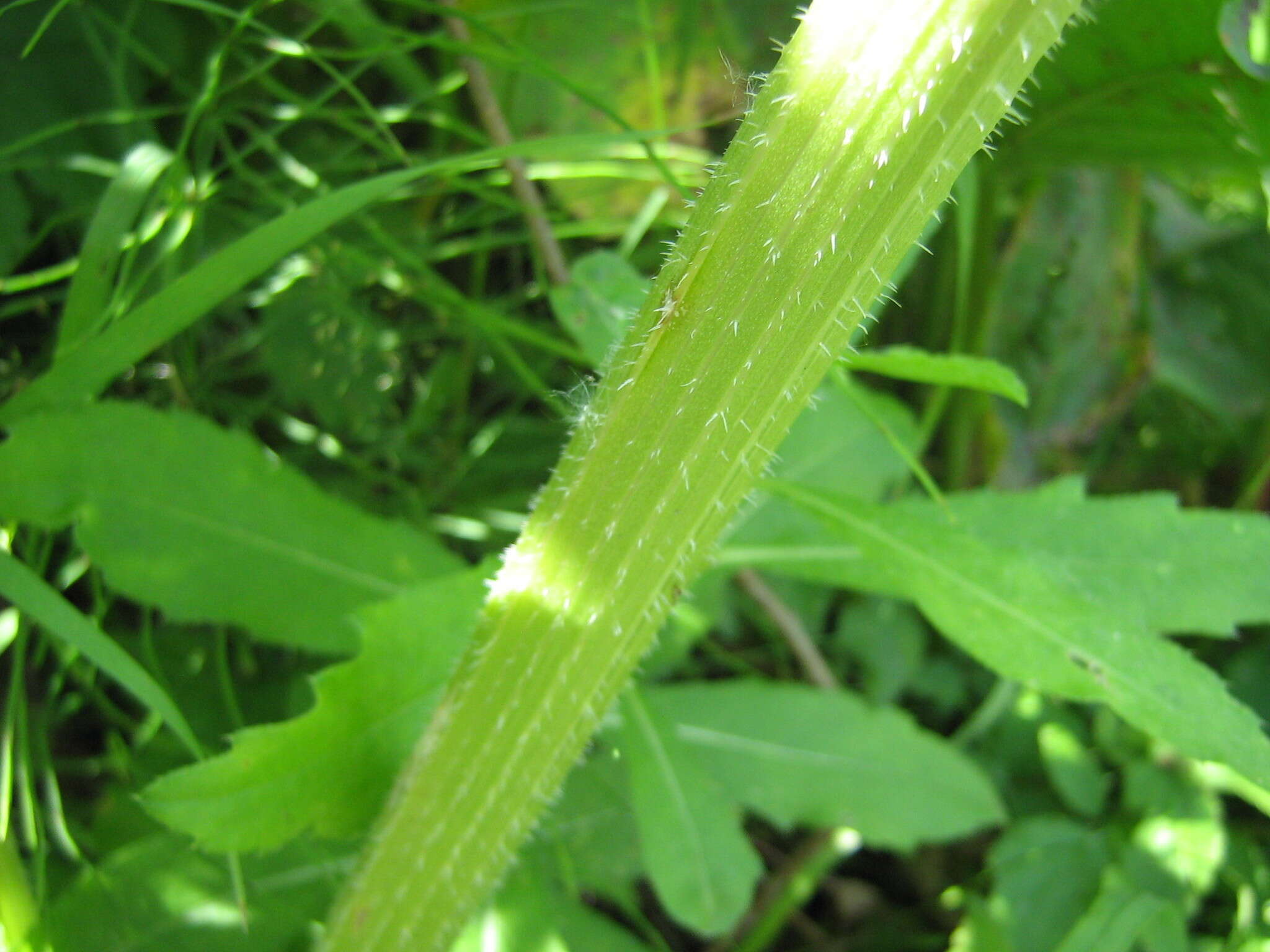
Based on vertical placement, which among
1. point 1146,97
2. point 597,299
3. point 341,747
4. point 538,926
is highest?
point 1146,97

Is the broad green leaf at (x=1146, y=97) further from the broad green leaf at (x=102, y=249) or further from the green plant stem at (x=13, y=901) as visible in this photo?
the green plant stem at (x=13, y=901)

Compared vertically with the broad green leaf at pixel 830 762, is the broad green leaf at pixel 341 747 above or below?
above

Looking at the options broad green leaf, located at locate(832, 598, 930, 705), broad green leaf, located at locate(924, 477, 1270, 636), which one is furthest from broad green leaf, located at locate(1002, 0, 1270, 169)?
broad green leaf, located at locate(832, 598, 930, 705)

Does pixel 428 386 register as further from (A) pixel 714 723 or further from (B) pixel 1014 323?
(B) pixel 1014 323

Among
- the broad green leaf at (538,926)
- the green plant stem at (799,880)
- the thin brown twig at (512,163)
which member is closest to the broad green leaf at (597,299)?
the thin brown twig at (512,163)

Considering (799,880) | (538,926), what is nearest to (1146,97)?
(799,880)

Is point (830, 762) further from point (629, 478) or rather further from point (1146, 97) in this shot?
point (1146, 97)
